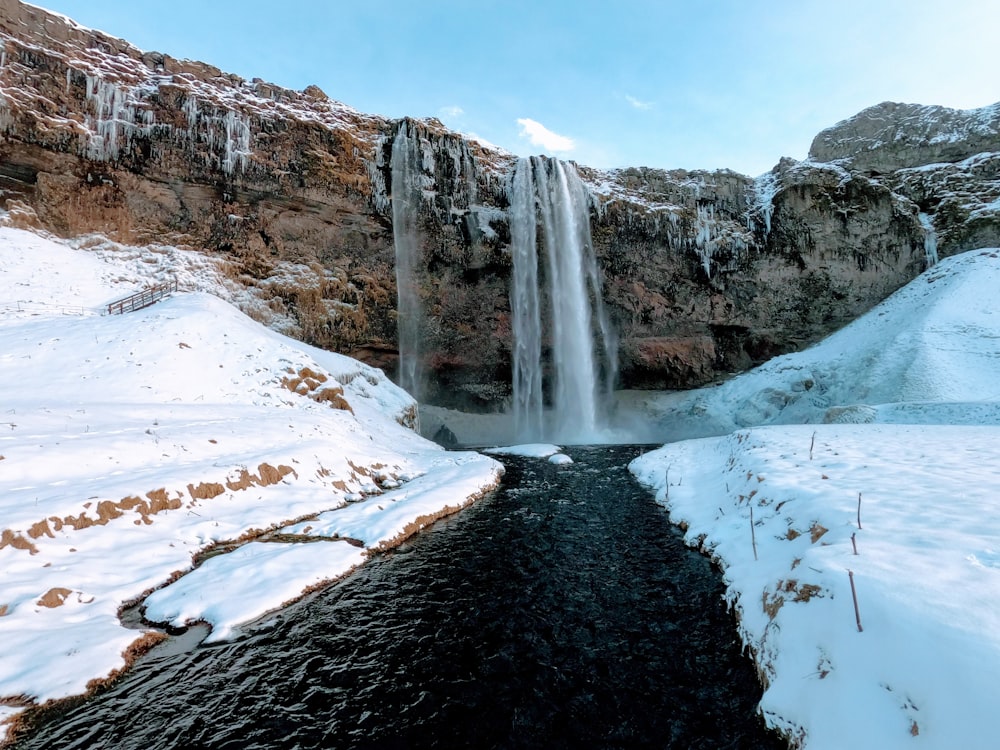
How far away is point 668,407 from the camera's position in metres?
46.8

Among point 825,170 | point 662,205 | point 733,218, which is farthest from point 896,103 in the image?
point 662,205

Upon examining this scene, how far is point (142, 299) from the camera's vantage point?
25156 millimetres

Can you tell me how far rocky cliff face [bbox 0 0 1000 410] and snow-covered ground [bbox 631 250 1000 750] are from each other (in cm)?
2728

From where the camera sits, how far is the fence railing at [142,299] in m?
23.7

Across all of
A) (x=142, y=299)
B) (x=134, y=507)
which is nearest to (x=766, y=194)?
(x=142, y=299)

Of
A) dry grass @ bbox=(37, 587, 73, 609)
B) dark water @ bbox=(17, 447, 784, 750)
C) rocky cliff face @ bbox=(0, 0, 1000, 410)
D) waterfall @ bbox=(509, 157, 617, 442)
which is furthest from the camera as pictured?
waterfall @ bbox=(509, 157, 617, 442)

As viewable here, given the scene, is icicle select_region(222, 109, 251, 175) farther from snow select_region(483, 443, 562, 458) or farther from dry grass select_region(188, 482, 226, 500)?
dry grass select_region(188, 482, 226, 500)

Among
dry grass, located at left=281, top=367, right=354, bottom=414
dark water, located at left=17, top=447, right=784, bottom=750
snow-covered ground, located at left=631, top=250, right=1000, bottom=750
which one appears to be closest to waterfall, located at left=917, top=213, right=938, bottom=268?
snow-covered ground, located at left=631, top=250, right=1000, bottom=750

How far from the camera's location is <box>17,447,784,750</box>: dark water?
499cm

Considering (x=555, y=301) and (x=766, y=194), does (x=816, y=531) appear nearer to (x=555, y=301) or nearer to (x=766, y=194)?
(x=555, y=301)

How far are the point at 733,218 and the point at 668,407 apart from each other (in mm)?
19950

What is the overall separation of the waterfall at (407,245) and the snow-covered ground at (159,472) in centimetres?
1458

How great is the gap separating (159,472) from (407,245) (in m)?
30.4

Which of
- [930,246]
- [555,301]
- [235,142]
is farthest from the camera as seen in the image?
[930,246]
